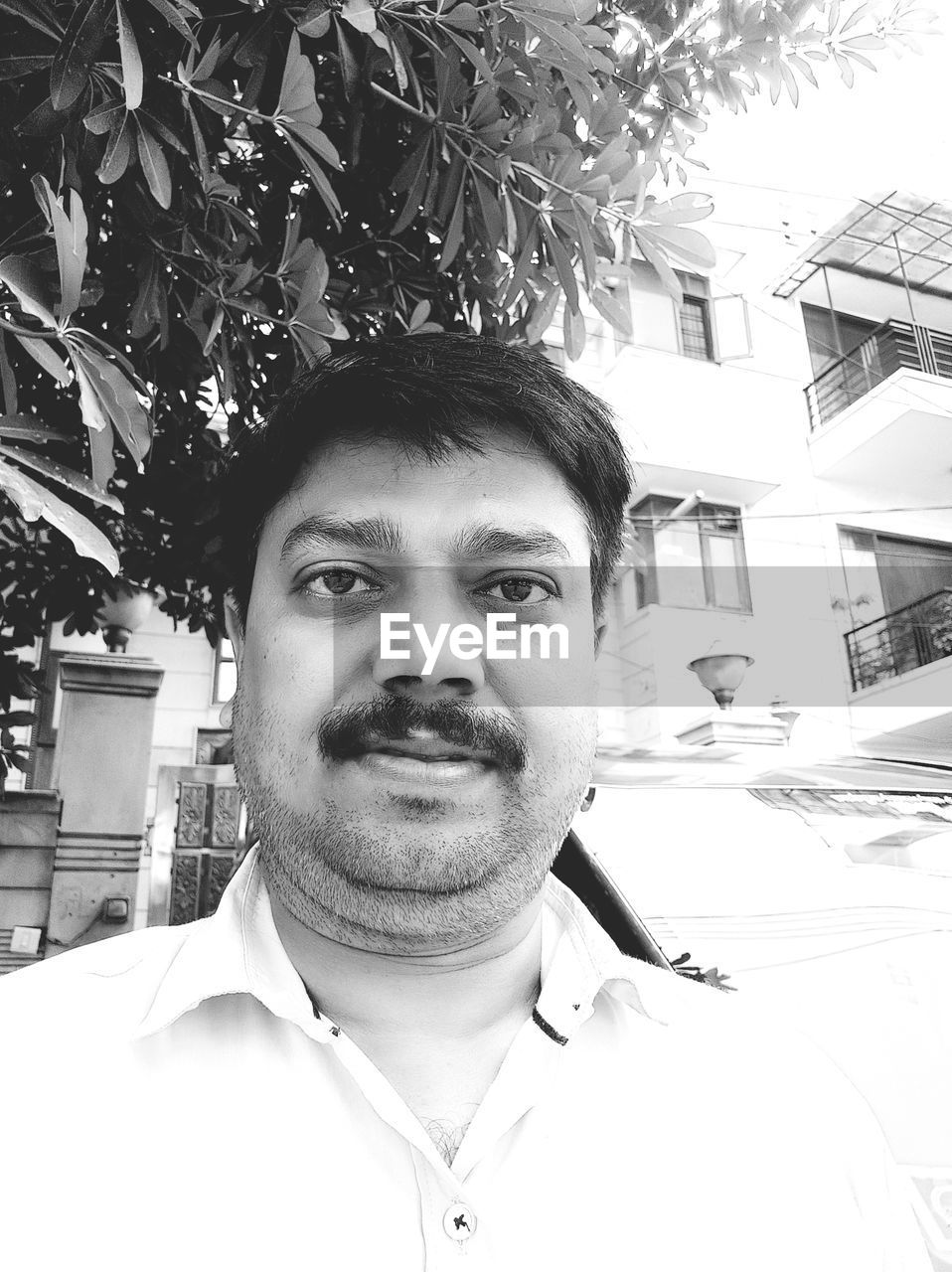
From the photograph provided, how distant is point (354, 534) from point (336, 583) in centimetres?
6

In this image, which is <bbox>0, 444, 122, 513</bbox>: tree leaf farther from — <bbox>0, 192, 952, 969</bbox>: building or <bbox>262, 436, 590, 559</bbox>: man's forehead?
<bbox>0, 192, 952, 969</bbox>: building

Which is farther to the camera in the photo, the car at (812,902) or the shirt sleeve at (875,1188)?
the car at (812,902)

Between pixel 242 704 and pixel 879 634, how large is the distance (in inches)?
287

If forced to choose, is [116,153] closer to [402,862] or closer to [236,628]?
[236,628]

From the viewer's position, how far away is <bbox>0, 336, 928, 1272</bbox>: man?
90 cm

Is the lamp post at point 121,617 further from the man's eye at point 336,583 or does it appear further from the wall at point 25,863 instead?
the man's eye at point 336,583

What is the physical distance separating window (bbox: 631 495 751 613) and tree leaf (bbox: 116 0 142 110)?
648 centimetres

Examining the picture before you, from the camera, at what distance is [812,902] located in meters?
1.64

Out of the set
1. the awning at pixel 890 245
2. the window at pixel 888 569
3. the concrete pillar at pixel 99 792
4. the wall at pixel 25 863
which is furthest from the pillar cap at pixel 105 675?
the awning at pixel 890 245

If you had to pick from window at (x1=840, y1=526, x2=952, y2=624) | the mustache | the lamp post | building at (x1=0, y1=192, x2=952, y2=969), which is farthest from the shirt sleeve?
window at (x1=840, y1=526, x2=952, y2=624)

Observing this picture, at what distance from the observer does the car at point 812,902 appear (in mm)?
1401

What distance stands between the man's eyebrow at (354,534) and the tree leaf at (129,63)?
45 cm

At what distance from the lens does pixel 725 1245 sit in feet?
3.06

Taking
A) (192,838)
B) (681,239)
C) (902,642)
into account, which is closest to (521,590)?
(681,239)
